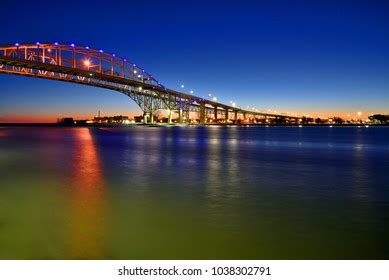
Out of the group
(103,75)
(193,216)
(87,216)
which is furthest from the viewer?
(103,75)

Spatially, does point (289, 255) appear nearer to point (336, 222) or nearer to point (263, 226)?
point (263, 226)

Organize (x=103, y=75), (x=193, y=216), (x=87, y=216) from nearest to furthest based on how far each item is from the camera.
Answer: (x=87, y=216), (x=193, y=216), (x=103, y=75)

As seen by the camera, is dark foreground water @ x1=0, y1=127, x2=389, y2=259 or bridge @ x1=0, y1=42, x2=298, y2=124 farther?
bridge @ x1=0, y1=42, x2=298, y2=124

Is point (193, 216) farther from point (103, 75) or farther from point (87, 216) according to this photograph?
point (103, 75)

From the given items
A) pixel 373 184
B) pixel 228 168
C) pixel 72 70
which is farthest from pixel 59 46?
pixel 373 184

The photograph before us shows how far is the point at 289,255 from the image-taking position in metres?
5.16

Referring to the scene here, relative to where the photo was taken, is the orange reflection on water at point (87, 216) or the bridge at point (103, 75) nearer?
the orange reflection on water at point (87, 216)

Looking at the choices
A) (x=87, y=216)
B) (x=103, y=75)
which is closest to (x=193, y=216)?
(x=87, y=216)

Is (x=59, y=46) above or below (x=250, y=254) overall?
above

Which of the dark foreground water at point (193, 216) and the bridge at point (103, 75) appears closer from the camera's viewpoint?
the dark foreground water at point (193, 216)

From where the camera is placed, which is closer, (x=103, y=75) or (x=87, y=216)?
(x=87, y=216)

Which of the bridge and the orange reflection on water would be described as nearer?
the orange reflection on water
